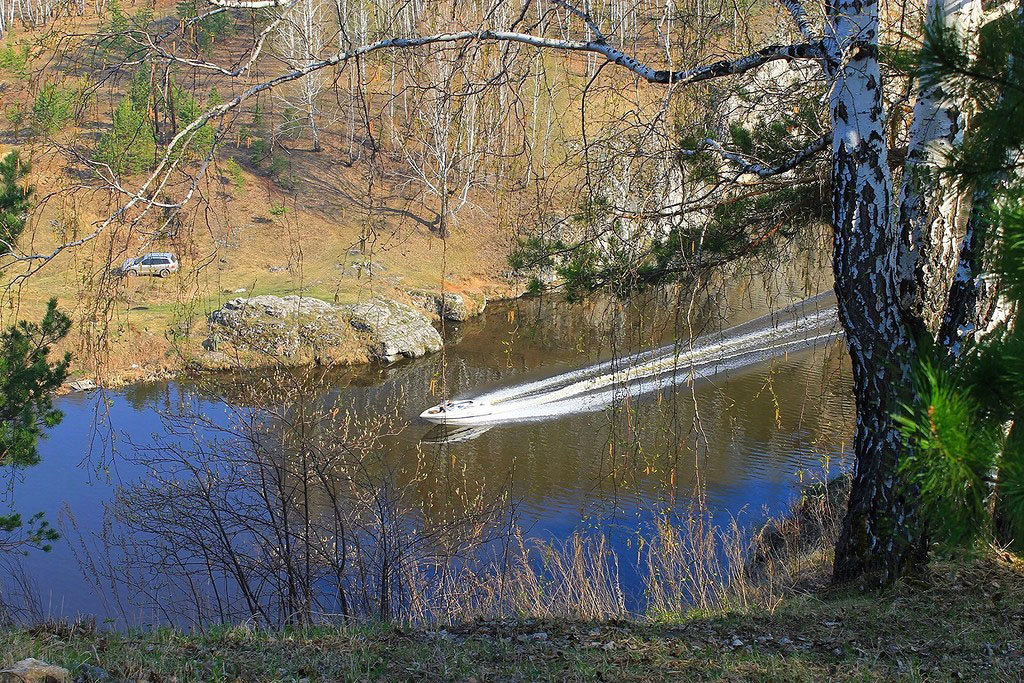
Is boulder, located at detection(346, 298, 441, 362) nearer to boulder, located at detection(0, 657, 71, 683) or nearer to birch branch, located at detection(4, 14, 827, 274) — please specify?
birch branch, located at detection(4, 14, 827, 274)

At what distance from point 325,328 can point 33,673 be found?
18428mm

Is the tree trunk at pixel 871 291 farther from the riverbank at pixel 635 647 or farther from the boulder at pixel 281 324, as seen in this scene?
the boulder at pixel 281 324

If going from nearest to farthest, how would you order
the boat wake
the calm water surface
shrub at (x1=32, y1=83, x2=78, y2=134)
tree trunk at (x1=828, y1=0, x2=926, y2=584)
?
shrub at (x1=32, y1=83, x2=78, y2=134) → tree trunk at (x1=828, y1=0, x2=926, y2=584) → the calm water surface → the boat wake

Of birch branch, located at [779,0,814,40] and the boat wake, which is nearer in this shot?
birch branch, located at [779,0,814,40]

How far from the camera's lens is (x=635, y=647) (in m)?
3.89

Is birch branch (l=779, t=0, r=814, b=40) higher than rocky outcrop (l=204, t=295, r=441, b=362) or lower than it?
higher

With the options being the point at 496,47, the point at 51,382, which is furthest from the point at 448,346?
the point at 496,47

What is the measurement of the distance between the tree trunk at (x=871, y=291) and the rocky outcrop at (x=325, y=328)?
16226 mm

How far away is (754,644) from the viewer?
3.98 meters

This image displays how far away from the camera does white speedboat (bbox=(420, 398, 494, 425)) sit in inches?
635

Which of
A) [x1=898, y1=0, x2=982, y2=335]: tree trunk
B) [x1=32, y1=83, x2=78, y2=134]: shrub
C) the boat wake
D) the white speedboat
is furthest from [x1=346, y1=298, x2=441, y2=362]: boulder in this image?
[x1=898, y1=0, x2=982, y2=335]: tree trunk

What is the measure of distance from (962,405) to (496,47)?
346 centimetres

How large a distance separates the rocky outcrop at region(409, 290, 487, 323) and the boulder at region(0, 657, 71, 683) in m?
18.6

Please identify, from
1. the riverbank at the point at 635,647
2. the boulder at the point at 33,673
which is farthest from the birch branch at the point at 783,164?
the boulder at the point at 33,673
